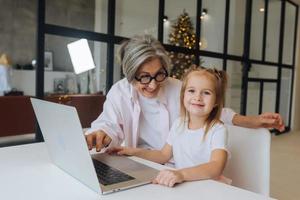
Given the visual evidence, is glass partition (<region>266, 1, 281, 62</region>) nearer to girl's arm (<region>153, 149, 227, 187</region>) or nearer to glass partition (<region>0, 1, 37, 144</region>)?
glass partition (<region>0, 1, 37, 144</region>)

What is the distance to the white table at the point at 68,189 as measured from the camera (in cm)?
76

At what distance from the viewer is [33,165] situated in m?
1.03

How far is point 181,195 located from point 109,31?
2.76 meters

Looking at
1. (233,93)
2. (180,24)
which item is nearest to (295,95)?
(233,93)

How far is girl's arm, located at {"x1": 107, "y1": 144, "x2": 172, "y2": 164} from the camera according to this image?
Result: 3.89 ft

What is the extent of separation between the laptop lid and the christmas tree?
3.34 metres

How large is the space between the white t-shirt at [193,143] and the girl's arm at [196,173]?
6cm

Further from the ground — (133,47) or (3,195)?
(133,47)

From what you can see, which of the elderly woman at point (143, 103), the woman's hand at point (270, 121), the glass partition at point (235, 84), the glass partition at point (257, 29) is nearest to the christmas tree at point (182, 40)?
the glass partition at point (235, 84)

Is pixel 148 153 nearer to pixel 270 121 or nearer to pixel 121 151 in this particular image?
pixel 121 151

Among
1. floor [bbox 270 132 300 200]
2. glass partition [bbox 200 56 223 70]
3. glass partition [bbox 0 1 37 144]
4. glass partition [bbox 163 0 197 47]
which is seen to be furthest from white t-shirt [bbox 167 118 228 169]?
glass partition [bbox 0 1 37 144]

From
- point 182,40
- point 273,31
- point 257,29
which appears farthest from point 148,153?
point 273,31

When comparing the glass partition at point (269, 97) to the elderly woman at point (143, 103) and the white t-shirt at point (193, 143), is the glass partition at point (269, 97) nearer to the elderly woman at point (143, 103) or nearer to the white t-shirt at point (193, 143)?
the elderly woman at point (143, 103)

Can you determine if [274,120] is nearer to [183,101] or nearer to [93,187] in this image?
[183,101]
